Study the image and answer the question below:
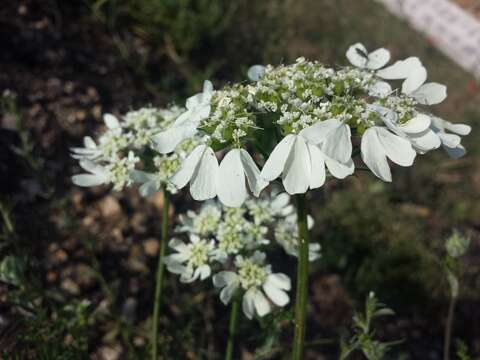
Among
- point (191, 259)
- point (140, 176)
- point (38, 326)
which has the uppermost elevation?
point (140, 176)

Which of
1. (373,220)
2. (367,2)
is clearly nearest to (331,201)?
(373,220)

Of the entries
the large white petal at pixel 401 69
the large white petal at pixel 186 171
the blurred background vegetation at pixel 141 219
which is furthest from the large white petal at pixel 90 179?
the large white petal at pixel 401 69

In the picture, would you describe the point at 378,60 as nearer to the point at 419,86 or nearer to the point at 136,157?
the point at 419,86

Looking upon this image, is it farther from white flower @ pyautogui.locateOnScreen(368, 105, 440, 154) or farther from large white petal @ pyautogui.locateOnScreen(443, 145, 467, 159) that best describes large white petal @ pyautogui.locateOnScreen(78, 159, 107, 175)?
large white petal @ pyautogui.locateOnScreen(443, 145, 467, 159)

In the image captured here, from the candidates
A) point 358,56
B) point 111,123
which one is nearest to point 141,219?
point 111,123

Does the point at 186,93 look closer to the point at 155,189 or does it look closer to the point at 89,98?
the point at 89,98

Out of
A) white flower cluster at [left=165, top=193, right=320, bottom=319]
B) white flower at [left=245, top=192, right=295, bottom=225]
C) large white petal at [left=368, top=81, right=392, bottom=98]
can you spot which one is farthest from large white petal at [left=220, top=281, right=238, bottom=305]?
large white petal at [left=368, top=81, right=392, bottom=98]
